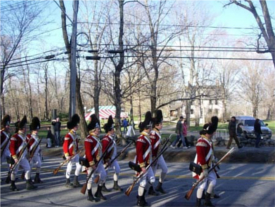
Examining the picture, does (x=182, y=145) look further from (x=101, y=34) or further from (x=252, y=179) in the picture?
(x=101, y=34)

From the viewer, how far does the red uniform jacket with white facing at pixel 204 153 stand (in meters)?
7.41

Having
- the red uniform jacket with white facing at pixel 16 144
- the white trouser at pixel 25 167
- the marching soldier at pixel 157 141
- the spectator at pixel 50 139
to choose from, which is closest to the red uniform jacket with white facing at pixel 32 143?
the red uniform jacket with white facing at pixel 16 144

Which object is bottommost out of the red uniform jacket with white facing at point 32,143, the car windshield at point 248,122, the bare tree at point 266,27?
the car windshield at point 248,122

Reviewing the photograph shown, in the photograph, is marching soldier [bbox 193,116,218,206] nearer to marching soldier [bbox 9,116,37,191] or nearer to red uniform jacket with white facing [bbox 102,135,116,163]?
red uniform jacket with white facing [bbox 102,135,116,163]

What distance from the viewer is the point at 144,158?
26.1 feet

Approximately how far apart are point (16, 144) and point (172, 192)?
4642 millimetres

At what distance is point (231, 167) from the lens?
1331 cm

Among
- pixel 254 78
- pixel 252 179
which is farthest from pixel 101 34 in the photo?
pixel 254 78

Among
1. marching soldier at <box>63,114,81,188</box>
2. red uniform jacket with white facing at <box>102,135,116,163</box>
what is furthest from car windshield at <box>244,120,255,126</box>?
red uniform jacket with white facing at <box>102,135,116,163</box>

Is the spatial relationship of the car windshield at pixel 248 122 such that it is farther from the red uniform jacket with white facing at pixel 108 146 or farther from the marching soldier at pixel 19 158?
the marching soldier at pixel 19 158

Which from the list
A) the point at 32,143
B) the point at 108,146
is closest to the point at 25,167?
the point at 32,143

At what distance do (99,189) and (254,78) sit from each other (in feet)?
197

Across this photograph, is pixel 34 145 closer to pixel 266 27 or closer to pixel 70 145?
pixel 70 145

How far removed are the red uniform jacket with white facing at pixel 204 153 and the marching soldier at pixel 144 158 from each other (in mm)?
1122
